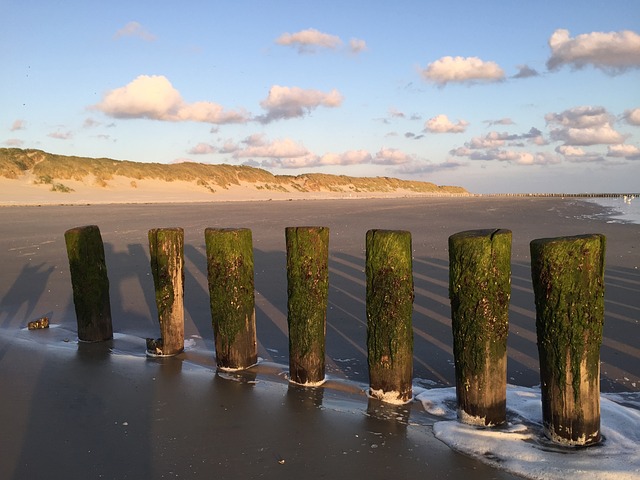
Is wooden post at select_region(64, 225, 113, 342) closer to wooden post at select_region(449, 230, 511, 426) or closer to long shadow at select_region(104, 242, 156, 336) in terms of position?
long shadow at select_region(104, 242, 156, 336)

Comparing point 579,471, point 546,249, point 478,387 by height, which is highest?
point 546,249

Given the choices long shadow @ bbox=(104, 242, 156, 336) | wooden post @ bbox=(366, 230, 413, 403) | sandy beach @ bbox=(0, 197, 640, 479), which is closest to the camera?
sandy beach @ bbox=(0, 197, 640, 479)

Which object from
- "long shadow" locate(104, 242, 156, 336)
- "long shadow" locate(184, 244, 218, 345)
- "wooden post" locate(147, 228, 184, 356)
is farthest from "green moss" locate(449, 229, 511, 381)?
"long shadow" locate(104, 242, 156, 336)

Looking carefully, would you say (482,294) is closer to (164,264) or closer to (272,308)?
(164,264)

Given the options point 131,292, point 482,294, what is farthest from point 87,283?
point 482,294

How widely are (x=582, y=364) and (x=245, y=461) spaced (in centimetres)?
191

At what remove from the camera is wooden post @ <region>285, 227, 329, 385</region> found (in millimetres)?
4344

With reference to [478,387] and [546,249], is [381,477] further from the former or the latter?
[546,249]

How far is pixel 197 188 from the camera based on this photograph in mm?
51125

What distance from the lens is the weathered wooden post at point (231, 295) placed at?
466 centimetres

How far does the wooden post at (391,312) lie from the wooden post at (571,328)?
0.88 metres

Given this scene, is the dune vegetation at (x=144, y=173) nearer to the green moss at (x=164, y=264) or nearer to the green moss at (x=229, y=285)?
the green moss at (x=164, y=264)

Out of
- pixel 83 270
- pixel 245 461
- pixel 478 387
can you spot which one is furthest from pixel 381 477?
pixel 83 270

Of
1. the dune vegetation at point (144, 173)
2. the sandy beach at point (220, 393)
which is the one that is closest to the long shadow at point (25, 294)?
the sandy beach at point (220, 393)
